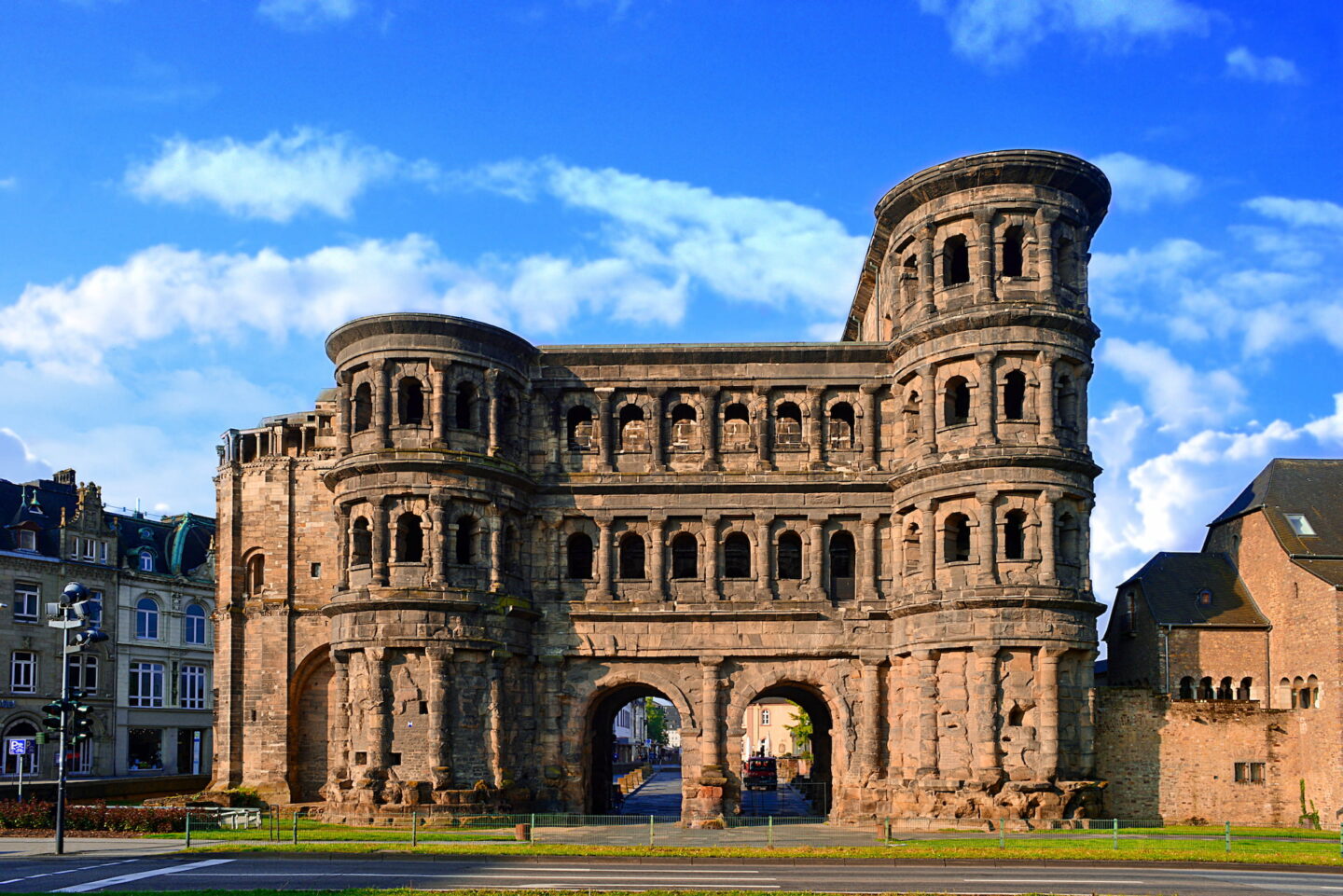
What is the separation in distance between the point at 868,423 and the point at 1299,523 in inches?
622

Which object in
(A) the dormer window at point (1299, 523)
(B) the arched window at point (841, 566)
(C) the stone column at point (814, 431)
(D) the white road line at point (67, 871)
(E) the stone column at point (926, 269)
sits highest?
(E) the stone column at point (926, 269)

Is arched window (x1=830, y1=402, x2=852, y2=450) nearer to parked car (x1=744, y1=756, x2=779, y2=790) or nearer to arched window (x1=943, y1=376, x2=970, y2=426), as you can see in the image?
arched window (x1=943, y1=376, x2=970, y2=426)

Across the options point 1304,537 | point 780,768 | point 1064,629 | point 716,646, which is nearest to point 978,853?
point 1064,629

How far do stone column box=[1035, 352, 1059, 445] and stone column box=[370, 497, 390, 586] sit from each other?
2176 centimetres

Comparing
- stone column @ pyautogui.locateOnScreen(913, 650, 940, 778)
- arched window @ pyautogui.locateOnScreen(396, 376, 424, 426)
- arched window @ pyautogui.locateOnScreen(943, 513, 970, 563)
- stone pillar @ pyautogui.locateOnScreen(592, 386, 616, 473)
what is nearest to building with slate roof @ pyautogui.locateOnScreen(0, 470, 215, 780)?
arched window @ pyautogui.locateOnScreen(396, 376, 424, 426)

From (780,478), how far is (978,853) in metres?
16.7

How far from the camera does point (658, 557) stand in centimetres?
4497

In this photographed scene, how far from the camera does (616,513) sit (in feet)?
148

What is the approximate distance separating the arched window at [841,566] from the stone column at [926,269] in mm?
8452

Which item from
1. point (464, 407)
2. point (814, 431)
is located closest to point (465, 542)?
point (464, 407)

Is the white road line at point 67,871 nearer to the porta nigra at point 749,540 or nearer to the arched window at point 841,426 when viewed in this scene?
the porta nigra at point 749,540

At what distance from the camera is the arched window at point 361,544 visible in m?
43.1

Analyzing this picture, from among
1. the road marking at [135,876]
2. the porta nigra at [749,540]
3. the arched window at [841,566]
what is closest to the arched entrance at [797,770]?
the porta nigra at [749,540]

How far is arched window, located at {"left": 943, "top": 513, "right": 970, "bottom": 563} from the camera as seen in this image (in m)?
42.0
